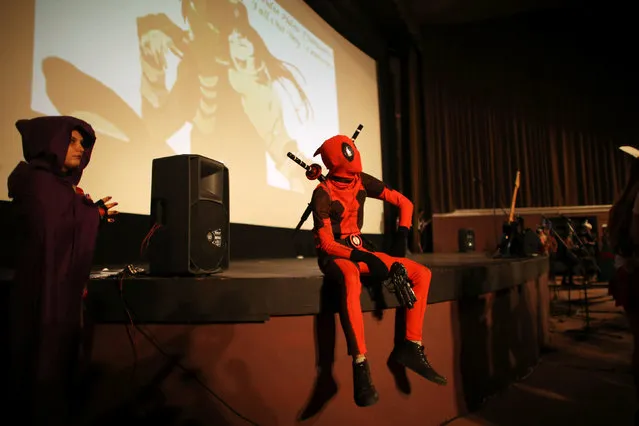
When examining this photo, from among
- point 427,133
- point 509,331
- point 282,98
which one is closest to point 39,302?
point 509,331

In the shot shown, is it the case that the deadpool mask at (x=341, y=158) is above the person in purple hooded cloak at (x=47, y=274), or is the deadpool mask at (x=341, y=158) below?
above

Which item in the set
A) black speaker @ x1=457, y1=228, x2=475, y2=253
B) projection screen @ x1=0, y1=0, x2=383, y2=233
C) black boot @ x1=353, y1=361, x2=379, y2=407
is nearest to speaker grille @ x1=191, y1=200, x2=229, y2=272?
black boot @ x1=353, y1=361, x2=379, y2=407

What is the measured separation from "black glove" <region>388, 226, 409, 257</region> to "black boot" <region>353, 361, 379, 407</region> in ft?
1.60

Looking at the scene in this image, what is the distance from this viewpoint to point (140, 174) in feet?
8.82

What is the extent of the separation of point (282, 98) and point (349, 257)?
107 inches

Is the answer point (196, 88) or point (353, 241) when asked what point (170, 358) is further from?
point (196, 88)

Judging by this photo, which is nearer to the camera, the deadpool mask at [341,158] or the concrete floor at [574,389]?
the deadpool mask at [341,158]

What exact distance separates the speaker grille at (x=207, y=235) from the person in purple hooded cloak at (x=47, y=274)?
39 cm

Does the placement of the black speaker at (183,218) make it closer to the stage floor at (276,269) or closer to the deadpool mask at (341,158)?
the stage floor at (276,269)

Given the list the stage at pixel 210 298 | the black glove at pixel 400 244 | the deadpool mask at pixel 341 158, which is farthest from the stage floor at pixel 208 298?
the deadpool mask at pixel 341 158

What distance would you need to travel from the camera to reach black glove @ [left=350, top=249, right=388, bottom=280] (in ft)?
4.96

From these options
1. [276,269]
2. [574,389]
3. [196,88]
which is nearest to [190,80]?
[196,88]

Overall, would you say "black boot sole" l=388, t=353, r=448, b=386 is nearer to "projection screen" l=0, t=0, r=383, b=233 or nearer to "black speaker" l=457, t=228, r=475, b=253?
"projection screen" l=0, t=0, r=383, b=233

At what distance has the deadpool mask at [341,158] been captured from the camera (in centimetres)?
175
